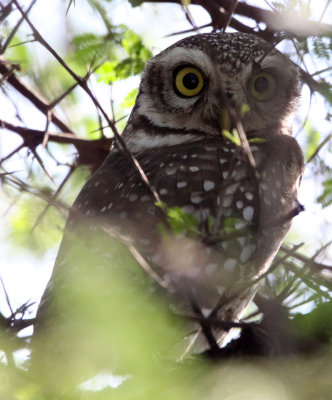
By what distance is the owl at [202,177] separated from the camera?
2.42 meters

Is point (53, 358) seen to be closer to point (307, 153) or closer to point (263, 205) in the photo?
point (263, 205)

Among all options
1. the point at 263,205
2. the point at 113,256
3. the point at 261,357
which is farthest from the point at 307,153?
Answer: the point at 261,357

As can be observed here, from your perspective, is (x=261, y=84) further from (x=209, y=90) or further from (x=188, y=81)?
(x=188, y=81)

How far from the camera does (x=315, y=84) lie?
2.56 metres

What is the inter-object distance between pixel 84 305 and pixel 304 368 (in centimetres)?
69

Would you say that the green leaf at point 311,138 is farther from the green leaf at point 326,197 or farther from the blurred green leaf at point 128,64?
the blurred green leaf at point 128,64

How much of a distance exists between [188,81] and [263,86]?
0.43 metres

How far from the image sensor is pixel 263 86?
372 centimetres

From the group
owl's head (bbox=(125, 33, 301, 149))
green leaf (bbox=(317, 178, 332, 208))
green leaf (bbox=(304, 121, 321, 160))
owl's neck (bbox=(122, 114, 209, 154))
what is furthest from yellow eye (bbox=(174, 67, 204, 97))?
green leaf (bbox=(317, 178, 332, 208))

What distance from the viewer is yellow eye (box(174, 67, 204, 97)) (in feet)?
12.2

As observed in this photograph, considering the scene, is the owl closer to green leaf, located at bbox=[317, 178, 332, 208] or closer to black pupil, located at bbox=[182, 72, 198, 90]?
black pupil, located at bbox=[182, 72, 198, 90]

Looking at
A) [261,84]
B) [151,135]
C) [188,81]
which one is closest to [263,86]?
[261,84]

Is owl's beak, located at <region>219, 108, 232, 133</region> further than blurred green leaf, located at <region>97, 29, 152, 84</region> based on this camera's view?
No

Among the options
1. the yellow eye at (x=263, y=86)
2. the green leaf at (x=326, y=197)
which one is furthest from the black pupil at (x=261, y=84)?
the green leaf at (x=326, y=197)
